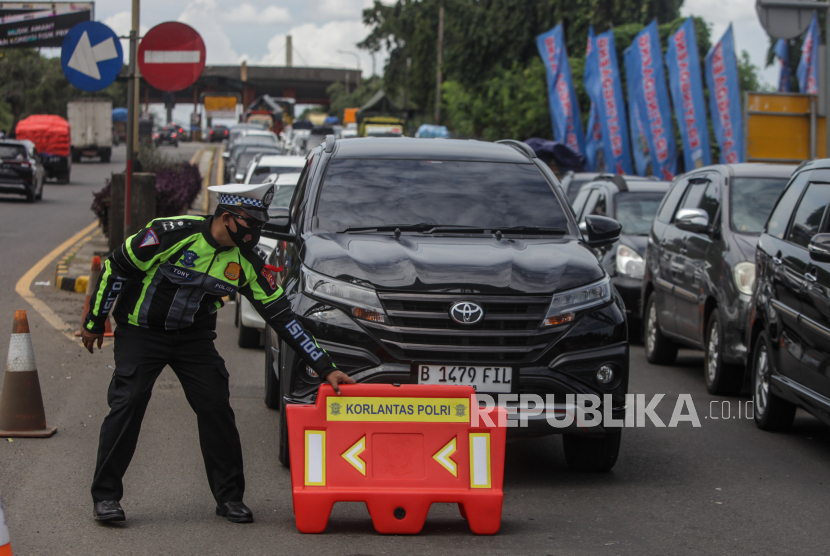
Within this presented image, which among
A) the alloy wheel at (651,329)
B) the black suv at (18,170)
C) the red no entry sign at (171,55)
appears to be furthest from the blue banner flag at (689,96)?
the black suv at (18,170)

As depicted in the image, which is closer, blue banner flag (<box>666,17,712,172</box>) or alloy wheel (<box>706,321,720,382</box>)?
alloy wheel (<box>706,321,720,382</box>)

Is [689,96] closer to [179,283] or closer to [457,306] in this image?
[457,306]

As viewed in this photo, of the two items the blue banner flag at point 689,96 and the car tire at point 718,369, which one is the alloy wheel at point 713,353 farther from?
the blue banner flag at point 689,96

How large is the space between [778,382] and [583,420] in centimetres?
226

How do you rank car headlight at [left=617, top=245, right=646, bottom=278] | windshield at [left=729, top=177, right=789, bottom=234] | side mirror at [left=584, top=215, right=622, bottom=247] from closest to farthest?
1. side mirror at [left=584, top=215, right=622, bottom=247]
2. windshield at [left=729, top=177, right=789, bottom=234]
3. car headlight at [left=617, top=245, right=646, bottom=278]

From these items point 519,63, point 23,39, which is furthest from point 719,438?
point 23,39

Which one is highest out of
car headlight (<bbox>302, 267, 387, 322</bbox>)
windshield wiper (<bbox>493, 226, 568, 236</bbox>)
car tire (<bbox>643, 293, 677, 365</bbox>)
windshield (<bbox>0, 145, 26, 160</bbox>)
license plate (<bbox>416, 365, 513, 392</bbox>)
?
windshield (<bbox>0, 145, 26, 160</bbox>)

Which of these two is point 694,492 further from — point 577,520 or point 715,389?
point 715,389

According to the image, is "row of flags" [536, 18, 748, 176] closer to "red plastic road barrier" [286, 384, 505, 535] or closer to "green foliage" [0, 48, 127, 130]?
"red plastic road barrier" [286, 384, 505, 535]

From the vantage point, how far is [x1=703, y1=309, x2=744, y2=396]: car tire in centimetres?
898

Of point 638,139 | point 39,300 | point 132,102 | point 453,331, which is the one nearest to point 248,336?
point 132,102

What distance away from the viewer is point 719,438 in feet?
24.4

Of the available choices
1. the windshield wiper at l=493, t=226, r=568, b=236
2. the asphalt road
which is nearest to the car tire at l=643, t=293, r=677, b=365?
the asphalt road

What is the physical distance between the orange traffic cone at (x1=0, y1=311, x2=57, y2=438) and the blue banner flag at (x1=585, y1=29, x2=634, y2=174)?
21032 mm
